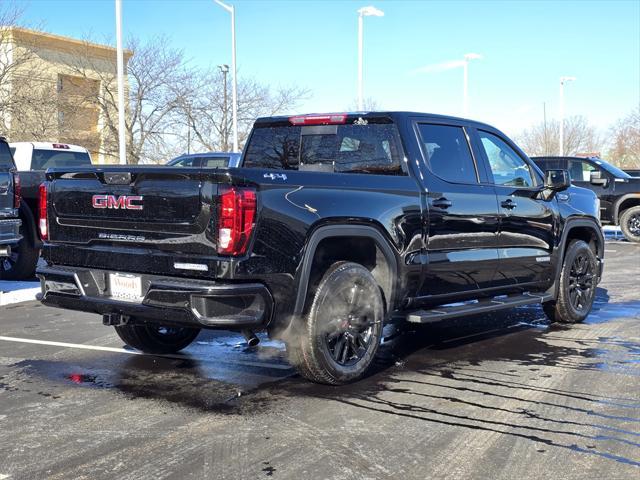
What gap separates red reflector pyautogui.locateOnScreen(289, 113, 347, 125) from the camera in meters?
5.91

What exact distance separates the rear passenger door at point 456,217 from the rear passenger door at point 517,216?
0.17 m

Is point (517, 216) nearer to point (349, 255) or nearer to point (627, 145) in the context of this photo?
point (349, 255)

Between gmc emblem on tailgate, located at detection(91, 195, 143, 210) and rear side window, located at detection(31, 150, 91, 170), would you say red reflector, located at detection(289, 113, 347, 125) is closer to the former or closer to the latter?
gmc emblem on tailgate, located at detection(91, 195, 143, 210)

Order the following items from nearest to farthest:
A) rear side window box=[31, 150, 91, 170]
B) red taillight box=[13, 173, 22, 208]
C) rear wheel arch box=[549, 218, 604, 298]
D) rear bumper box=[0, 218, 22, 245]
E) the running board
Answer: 1. the running board
2. rear wheel arch box=[549, 218, 604, 298]
3. rear bumper box=[0, 218, 22, 245]
4. red taillight box=[13, 173, 22, 208]
5. rear side window box=[31, 150, 91, 170]

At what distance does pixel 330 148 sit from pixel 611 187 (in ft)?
43.4

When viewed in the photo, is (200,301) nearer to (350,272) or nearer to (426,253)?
(350,272)

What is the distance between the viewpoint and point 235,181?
14.3 ft

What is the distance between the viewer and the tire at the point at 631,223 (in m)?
17.5

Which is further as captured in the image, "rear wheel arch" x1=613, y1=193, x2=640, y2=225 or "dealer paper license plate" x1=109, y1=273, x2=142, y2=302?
"rear wheel arch" x1=613, y1=193, x2=640, y2=225

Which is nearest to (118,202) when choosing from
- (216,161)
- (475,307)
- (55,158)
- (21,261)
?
(475,307)

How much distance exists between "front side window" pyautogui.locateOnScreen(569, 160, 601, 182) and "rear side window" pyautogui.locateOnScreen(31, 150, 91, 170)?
10686 millimetres

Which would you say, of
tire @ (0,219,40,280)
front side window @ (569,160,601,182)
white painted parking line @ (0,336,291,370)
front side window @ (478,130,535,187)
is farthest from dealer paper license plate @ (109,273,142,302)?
front side window @ (569,160,601,182)

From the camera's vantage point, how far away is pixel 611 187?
56.8 ft

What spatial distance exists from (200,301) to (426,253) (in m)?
1.99
